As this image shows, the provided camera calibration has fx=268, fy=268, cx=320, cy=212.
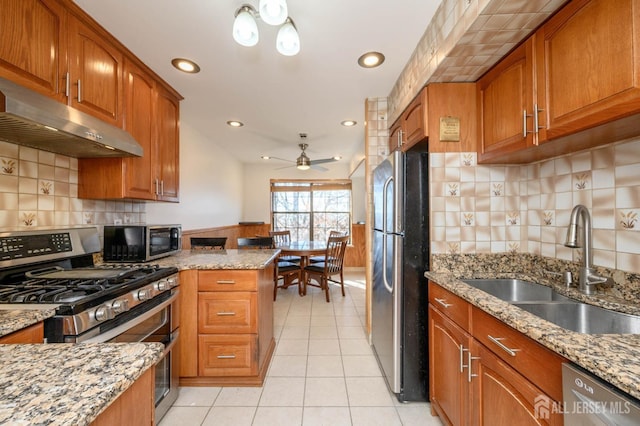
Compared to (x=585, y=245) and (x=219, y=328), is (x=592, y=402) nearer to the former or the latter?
(x=585, y=245)

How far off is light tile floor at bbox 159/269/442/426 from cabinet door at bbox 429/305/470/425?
22cm

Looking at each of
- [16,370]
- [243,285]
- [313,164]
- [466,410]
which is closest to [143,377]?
[16,370]

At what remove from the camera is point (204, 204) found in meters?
3.80

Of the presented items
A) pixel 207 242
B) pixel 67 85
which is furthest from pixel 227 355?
pixel 67 85

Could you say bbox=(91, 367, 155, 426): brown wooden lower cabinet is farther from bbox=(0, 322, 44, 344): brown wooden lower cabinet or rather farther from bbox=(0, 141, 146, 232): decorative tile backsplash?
bbox=(0, 141, 146, 232): decorative tile backsplash

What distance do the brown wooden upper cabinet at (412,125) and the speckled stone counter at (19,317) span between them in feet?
6.76

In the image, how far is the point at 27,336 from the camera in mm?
948

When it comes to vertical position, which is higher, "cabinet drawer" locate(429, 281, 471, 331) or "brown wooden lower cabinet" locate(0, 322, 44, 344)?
"brown wooden lower cabinet" locate(0, 322, 44, 344)

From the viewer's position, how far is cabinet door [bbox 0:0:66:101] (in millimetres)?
1119

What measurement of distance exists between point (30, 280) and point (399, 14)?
2.37 m

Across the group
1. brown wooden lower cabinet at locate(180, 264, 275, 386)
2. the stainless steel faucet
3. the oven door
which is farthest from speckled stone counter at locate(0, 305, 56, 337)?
the stainless steel faucet

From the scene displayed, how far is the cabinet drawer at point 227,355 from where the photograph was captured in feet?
6.12

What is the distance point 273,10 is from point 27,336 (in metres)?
1.59

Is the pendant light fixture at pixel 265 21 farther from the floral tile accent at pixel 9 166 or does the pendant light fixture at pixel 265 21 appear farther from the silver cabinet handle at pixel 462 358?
the silver cabinet handle at pixel 462 358
